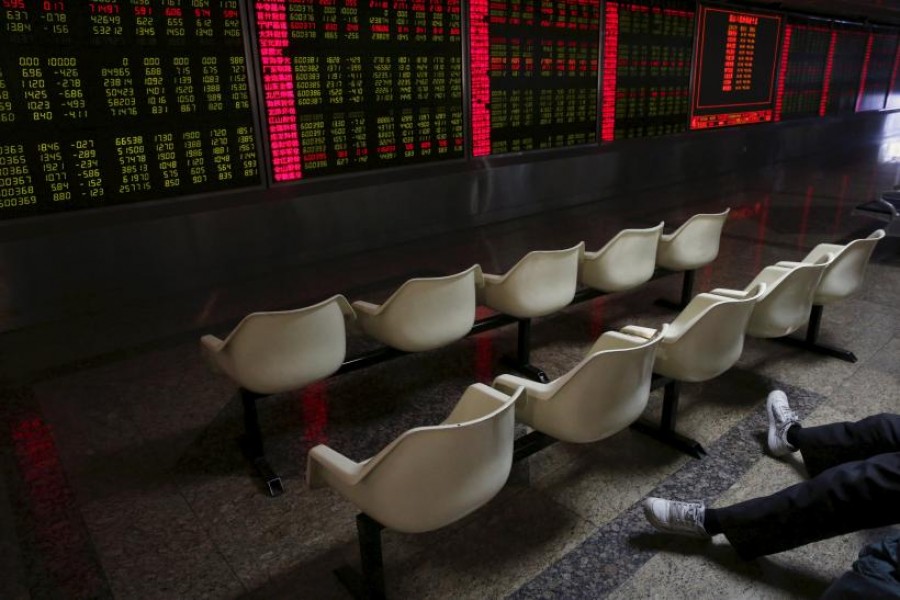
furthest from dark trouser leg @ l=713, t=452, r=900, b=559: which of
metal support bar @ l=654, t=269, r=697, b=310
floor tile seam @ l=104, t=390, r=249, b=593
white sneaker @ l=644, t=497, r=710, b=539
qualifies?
metal support bar @ l=654, t=269, r=697, b=310

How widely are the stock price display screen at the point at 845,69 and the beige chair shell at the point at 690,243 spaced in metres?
9.59

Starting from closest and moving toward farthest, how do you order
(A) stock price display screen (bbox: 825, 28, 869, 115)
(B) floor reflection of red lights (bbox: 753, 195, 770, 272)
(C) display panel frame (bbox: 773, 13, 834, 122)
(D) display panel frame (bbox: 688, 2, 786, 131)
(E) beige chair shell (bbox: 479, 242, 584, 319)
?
(E) beige chair shell (bbox: 479, 242, 584, 319)
(B) floor reflection of red lights (bbox: 753, 195, 770, 272)
(D) display panel frame (bbox: 688, 2, 786, 131)
(C) display panel frame (bbox: 773, 13, 834, 122)
(A) stock price display screen (bbox: 825, 28, 869, 115)

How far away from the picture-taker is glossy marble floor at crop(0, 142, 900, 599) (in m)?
1.92

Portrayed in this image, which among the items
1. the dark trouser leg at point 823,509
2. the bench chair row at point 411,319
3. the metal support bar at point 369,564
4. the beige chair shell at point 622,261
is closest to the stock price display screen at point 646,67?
the bench chair row at point 411,319

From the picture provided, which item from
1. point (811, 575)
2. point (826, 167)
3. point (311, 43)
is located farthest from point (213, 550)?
point (826, 167)

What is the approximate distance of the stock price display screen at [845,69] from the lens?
11.4 metres

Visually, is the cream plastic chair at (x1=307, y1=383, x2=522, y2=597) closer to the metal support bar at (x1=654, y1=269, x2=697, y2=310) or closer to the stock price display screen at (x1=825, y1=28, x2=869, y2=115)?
the metal support bar at (x1=654, y1=269, x2=697, y2=310)

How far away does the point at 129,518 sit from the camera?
2.23m

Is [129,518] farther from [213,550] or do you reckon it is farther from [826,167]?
[826,167]

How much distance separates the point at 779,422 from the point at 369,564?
178 centimetres

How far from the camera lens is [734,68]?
→ 9.28 m

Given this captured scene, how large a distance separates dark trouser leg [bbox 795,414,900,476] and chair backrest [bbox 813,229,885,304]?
4.13 feet

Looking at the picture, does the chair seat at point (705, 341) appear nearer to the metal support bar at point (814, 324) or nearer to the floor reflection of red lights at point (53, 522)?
the metal support bar at point (814, 324)

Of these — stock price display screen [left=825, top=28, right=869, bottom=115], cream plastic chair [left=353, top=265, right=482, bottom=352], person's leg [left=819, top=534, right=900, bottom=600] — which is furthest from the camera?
stock price display screen [left=825, top=28, right=869, bottom=115]
